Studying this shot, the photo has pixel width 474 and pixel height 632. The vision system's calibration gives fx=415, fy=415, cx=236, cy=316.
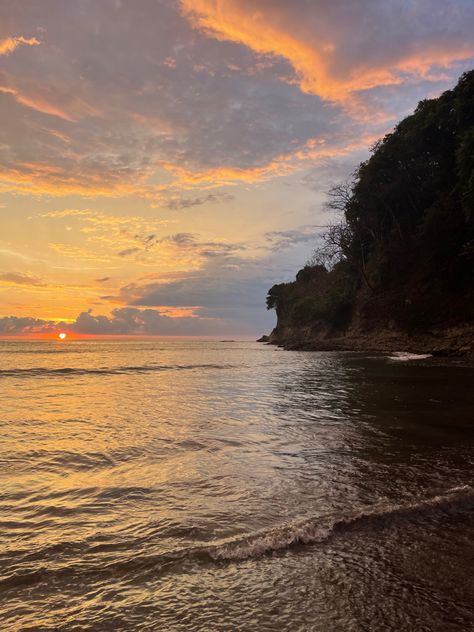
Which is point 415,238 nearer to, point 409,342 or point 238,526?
point 409,342

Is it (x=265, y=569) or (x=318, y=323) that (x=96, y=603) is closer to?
(x=265, y=569)

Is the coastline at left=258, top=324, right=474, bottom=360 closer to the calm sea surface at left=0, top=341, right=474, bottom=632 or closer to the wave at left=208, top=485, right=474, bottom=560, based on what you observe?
the calm sea surface at left=0, top=341, right=474, bottom=632

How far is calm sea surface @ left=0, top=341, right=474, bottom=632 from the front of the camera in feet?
8.95

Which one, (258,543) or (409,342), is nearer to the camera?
(258,543)

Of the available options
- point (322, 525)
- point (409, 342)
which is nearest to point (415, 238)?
point (409, 342)

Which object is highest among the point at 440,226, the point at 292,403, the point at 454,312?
the point at 440,226

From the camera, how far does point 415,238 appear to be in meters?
43.4

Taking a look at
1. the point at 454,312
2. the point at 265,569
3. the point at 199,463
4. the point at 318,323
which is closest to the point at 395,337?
the point at 454,312

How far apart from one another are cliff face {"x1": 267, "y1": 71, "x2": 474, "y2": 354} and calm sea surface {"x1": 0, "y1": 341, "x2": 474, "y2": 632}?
2831cm

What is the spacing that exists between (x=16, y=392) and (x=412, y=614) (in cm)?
1671

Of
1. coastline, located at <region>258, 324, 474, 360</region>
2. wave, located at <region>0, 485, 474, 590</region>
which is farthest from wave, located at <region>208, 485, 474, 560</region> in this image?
coastline, located at <region>258, 324, 474, 360</region>

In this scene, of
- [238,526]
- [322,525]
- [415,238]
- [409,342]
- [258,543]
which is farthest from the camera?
[415,238]

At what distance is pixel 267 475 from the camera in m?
5.71

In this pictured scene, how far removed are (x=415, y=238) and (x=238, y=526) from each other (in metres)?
44.7
